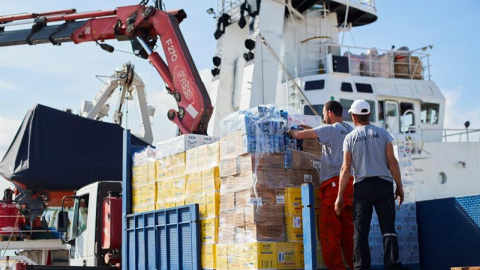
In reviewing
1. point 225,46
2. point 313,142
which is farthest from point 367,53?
point 313,142

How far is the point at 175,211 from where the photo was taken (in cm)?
734

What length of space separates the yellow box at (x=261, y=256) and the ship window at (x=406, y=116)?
14.5m

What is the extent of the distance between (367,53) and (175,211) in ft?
47.3

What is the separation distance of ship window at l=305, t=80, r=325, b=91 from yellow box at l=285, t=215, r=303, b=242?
520 inches

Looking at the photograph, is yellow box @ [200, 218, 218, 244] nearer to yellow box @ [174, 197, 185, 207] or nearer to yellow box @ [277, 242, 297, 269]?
yellow box @ [174, 197, 185, 207]

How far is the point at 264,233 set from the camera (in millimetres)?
6219

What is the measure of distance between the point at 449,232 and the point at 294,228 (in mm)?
1816

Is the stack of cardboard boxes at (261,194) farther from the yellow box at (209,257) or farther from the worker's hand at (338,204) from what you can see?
the worker's hand at (338,204)

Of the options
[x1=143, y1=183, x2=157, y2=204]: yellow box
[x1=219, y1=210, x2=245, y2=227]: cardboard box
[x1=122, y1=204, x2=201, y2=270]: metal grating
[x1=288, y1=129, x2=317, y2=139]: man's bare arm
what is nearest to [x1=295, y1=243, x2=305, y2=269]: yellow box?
[x1=219, y1=210, x2=245, y2=227]: cardboard box

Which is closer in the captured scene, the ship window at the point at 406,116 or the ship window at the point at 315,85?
the ship window at the point at 315,85

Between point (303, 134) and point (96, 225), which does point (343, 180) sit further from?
point (96, 225)

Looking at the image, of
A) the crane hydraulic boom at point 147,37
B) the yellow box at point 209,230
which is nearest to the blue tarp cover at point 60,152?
the crane hydraulic boom at point 147,37

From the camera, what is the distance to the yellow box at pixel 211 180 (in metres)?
6.84

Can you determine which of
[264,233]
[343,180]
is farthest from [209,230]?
[343,180]
